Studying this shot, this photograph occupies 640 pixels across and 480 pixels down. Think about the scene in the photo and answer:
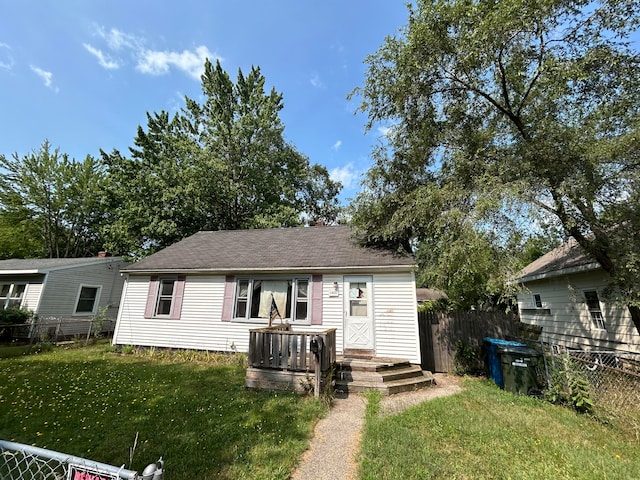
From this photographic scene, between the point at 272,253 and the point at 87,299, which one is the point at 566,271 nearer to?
the point at 272,253

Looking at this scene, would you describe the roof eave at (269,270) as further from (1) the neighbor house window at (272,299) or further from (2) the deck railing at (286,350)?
(2) the deck railing at (286,350)

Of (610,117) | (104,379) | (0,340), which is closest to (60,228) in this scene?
(0,340)

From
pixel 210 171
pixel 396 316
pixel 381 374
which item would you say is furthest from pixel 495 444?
pixel 210 171

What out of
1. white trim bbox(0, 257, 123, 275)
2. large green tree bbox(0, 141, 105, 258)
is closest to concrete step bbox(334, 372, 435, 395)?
white trim bbox(0, 257, 123, 275)

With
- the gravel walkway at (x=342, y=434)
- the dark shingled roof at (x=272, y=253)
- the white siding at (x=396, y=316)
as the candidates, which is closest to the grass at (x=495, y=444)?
the gravel walkway at (x=342, y=434)

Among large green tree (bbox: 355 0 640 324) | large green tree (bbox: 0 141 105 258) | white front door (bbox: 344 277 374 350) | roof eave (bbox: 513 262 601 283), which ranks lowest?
white front door (bbox: 344 277 374 350)

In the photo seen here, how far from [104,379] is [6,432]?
2.74 metres

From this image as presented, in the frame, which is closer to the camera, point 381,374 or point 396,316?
point 381,374

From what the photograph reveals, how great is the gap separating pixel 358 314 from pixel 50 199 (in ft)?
102

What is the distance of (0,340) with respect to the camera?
11.9 metres

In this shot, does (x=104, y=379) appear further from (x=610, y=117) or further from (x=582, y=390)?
(x=610, y=117)

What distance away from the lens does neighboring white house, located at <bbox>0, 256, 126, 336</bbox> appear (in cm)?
1353

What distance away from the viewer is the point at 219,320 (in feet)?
32.2

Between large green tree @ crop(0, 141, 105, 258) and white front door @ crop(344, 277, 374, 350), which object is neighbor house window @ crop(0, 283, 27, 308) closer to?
large green tree @ crop(0, 141, 105, 258)
